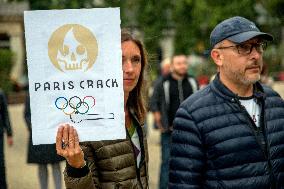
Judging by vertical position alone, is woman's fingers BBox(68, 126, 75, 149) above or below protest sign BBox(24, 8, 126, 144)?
below

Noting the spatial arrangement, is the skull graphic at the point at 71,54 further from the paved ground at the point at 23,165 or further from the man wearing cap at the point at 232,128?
the paved ground at the point at 23,165

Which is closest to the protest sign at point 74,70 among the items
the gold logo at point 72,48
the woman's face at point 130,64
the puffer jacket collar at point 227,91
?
the gold logo at point 72,48

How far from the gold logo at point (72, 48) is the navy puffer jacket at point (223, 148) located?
0.70 meters

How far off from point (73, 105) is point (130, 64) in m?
0.58

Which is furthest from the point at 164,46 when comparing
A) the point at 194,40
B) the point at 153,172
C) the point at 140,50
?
the point at 140,50

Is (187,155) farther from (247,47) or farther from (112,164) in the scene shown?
(247,47)

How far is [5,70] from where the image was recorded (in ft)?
76.5

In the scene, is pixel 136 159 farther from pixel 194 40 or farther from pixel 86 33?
pixel 194 40

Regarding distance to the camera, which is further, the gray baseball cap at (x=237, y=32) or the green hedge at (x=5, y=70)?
the green hedge at (x=5, y=70)

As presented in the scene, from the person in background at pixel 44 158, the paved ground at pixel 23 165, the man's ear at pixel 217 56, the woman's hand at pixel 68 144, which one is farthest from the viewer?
the paved ground at pixel 23 165

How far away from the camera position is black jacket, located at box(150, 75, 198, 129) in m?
6.86

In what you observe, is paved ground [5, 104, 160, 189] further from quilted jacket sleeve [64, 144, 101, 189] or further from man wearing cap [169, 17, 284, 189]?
quilted jacket sleeve [64, 144, 101, 189]

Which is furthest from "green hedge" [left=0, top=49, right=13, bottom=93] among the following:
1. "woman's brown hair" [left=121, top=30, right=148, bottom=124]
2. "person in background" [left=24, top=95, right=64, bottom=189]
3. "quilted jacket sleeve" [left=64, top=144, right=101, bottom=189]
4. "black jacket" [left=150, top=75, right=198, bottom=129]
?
"quilted jacket sleeve" [left=64, top=144, right=101, bottom=189]

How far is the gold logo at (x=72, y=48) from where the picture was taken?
7.26 ft
